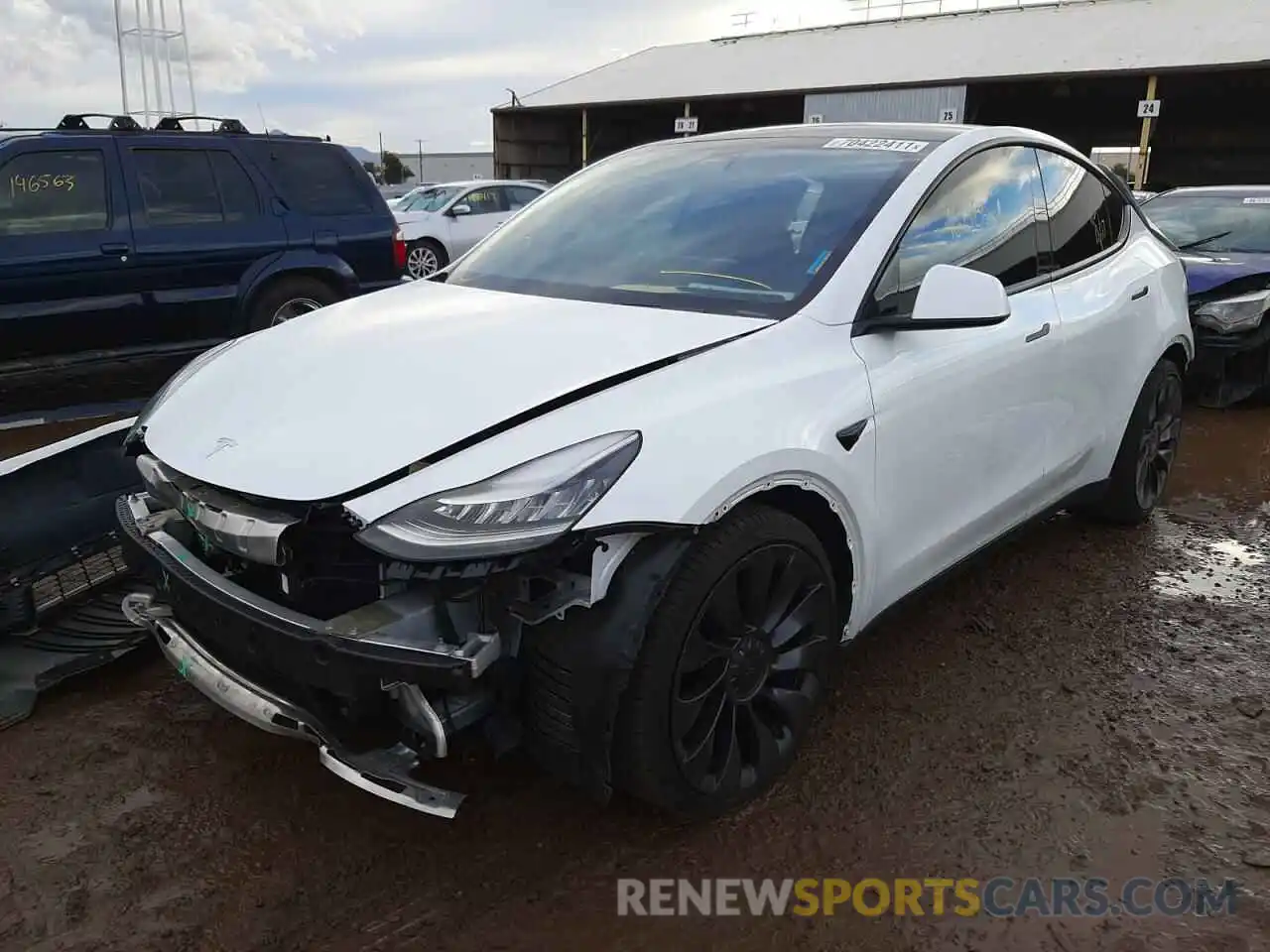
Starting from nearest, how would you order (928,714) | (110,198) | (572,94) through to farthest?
(928,714)
(110,198)
(572,94)

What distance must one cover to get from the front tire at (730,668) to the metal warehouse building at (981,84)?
25.7m

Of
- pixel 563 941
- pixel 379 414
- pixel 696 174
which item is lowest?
pixel 563 941

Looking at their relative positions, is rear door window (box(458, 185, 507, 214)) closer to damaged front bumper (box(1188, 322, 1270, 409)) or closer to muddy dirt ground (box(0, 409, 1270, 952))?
damaged front bumper (box(1188, 322, 1270, 409))

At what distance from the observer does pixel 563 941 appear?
7.24ft

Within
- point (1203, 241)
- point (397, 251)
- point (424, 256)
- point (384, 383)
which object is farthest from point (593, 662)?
point (424, 256)

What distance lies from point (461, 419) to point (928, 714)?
1.79m

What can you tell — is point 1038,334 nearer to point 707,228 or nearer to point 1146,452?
point 707,228

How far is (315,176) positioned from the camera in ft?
23.8

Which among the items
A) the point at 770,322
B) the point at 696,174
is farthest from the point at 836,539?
the point at 696,174

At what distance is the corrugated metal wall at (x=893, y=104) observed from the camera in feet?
86.7

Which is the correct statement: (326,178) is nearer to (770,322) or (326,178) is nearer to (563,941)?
(770,322)

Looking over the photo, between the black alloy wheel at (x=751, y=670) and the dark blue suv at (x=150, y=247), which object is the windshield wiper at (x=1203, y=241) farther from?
the black alloy wheel at (x=751, y=670)
